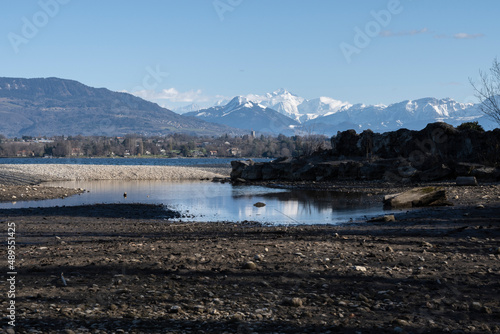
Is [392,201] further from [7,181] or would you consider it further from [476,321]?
[7,181]

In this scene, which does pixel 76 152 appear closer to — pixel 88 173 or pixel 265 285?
pixel 88 173

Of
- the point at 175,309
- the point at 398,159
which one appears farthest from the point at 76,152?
the point at 175,309

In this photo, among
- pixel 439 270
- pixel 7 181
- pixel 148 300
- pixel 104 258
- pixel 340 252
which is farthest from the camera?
pixel 7 181

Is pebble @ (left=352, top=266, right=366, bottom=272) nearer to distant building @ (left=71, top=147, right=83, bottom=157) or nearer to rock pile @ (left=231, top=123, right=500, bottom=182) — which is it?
rock pile @ (left=231, top=123, right=500, bottom=182)

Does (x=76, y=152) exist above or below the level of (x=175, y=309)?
above

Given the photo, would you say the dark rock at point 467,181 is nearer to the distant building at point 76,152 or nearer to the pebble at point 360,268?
the pebble at point 360,268

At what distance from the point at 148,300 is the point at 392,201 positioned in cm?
1905

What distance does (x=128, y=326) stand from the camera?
6098 mm

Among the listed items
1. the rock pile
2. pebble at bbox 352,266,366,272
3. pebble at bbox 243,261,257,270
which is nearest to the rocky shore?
the rock pile

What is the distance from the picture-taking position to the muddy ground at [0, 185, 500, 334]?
6.29 meters

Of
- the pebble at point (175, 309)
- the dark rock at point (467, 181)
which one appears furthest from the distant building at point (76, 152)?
the pebble at point (175, 309)

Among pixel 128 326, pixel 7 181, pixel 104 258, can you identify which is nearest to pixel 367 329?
pixel 128 326

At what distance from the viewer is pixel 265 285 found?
800 cm

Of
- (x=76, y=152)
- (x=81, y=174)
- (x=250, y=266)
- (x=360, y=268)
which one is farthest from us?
(x=76, y=152)
